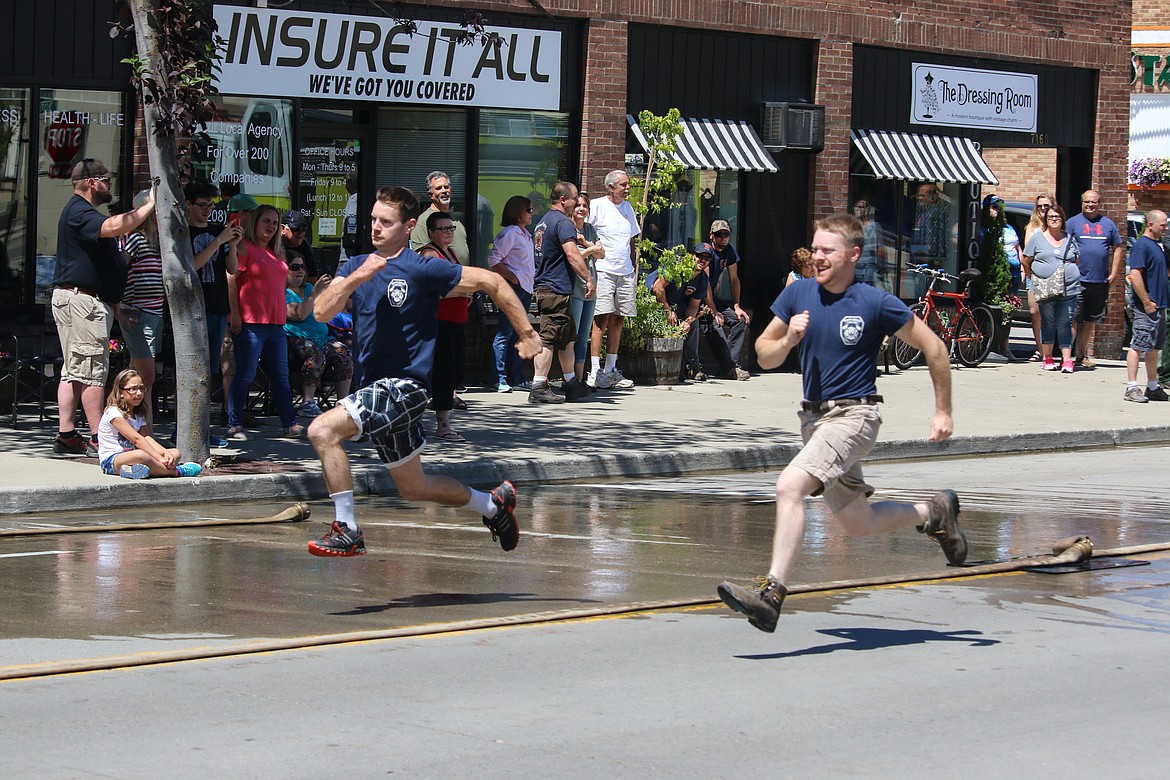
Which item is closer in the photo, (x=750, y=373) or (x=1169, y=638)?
(x=1169, y=638)

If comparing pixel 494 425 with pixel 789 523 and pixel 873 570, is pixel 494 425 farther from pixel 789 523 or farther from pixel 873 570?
pixel 789 523

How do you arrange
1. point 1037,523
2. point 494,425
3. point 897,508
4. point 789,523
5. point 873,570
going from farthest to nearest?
point 494,425, point 1037,523, point 873,570, point 897,508, point 789,523

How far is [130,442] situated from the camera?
39.0ft

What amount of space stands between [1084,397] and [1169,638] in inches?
476

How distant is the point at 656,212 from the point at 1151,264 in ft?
16.6

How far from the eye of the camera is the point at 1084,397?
1920 centimetres

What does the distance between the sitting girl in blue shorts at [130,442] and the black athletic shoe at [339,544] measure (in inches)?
150

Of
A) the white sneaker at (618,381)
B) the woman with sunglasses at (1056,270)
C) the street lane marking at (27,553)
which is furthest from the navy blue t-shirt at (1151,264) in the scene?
the street lane marking at (27,553)

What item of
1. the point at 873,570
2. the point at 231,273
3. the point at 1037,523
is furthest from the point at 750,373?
the point at 873,570

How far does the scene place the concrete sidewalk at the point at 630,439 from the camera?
1173 cm

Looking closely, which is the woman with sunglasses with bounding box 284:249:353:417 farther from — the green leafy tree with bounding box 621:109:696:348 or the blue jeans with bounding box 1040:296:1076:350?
the blue jeans with bounding box 1040:296:1076:350

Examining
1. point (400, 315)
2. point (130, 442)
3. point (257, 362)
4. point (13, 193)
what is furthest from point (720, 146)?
point (400, 315)

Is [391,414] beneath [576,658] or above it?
above

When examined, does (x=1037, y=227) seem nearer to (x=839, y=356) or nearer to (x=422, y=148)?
(x=422, y=148)
